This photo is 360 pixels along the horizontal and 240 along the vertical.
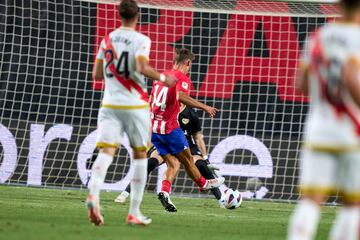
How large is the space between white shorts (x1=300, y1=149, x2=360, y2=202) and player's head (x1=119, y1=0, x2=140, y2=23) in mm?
3490

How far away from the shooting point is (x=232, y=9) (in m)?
16.8

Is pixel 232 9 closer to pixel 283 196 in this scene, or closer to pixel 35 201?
pixel 283 196

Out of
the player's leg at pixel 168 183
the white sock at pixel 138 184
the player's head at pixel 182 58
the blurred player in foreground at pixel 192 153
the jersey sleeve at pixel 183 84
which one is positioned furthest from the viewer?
the blurred player in foreground at pixel 192 153

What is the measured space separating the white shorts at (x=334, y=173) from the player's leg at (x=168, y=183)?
6119 millimetres

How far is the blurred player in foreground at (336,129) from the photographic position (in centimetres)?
616

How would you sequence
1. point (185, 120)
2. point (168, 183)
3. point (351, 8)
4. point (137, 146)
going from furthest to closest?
1. point (185, 120)
2. point (168, 183)
3. point (137, 146)
4. point (351, 8)

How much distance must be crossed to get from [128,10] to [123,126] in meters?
1.09

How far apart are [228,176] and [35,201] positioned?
193 inches

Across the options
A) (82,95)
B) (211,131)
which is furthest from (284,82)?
(82,95)

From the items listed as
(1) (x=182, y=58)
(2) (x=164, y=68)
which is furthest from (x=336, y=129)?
(2) (x=164, y=68)

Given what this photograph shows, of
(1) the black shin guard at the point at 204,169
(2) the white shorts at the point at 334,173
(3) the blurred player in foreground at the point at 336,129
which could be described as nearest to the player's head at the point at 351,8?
(3) the blurred player in foreground at the point at 336,129

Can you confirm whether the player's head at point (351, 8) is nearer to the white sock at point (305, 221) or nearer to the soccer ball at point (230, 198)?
the white sock at point (305, 221)

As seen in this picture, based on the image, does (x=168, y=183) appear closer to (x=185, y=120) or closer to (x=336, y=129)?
(x=185, y=120)

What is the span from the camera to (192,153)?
1441cm
